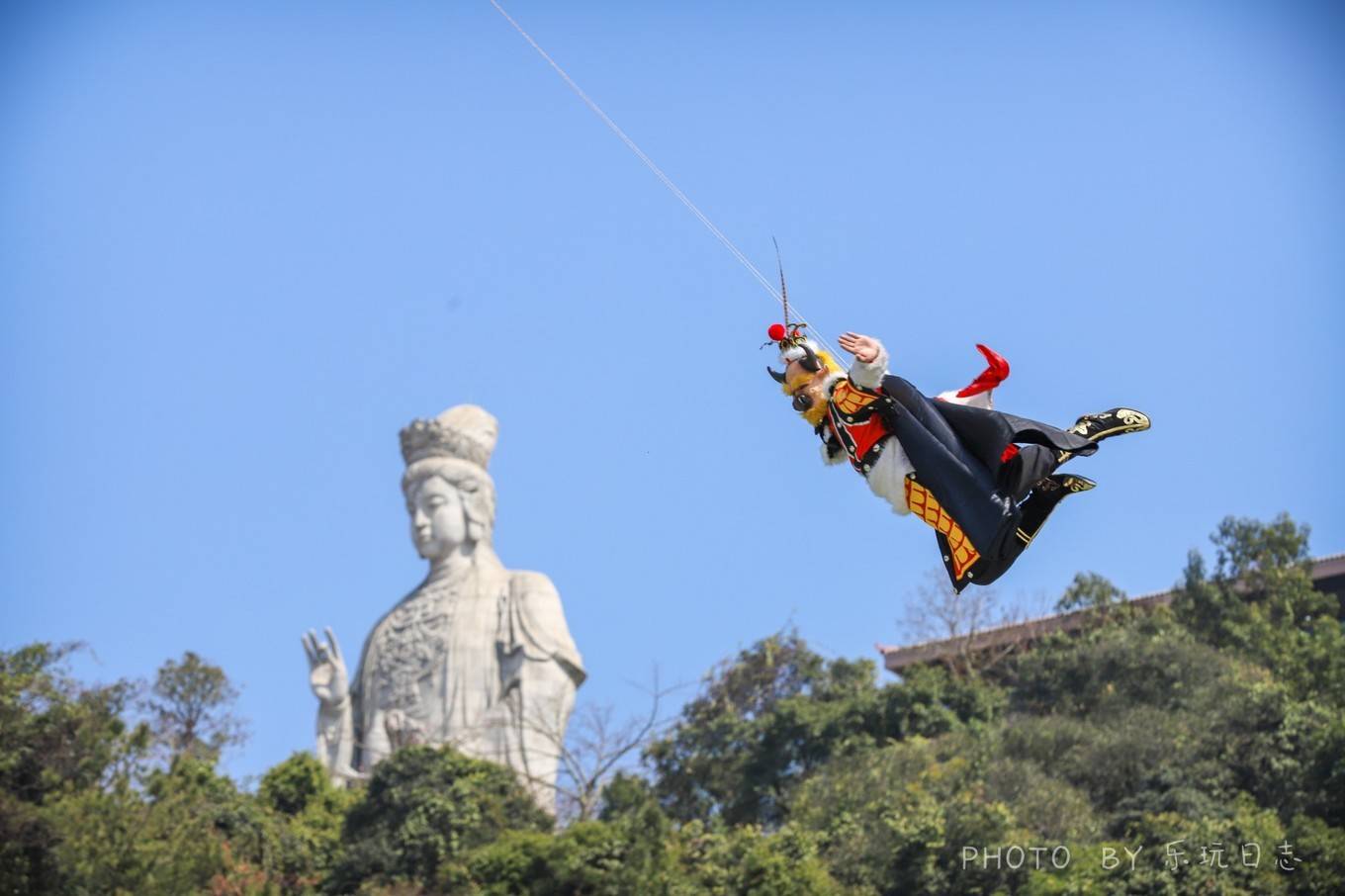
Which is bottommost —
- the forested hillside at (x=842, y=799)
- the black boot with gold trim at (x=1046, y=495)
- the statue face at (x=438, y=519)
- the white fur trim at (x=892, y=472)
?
the black boot with gold trim at (x=1046, y=495)

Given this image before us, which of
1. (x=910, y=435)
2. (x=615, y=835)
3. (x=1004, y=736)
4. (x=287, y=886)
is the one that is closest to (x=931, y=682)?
(x=1004, y=736)

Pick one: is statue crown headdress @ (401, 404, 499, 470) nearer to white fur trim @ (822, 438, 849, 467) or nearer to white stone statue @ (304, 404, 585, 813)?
white stone statue @ (304, 404, 585, 813)

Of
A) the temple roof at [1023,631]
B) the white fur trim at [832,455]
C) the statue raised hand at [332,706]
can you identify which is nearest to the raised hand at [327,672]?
the statue raised hand at [332,706]

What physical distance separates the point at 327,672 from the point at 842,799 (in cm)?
859

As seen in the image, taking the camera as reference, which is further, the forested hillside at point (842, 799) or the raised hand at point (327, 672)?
the raised hand at point (327, 672)

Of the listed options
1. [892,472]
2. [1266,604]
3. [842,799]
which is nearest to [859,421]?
A: [892,472]

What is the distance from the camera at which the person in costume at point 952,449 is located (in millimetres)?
9156

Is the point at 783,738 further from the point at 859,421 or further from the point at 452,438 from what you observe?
the point at 859,421

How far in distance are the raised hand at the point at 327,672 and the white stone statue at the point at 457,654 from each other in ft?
0.06

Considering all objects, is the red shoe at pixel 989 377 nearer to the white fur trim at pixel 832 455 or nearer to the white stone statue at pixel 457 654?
the white fur trim at pixel 832 455

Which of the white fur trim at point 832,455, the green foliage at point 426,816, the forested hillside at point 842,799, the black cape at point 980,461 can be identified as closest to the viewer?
the black cape at point 980,461

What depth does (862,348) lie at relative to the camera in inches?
360

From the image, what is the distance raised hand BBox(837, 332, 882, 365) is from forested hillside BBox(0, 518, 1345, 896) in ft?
40.1

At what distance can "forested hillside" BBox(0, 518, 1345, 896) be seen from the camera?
20703 millimetres
